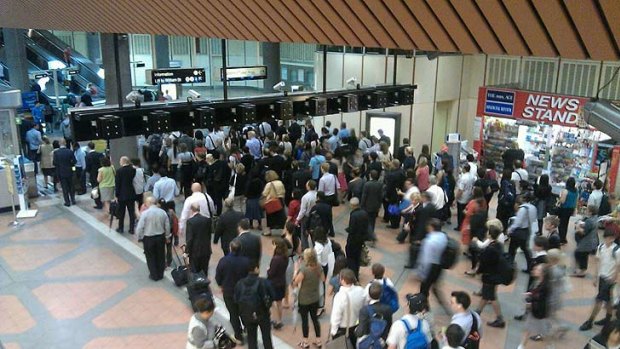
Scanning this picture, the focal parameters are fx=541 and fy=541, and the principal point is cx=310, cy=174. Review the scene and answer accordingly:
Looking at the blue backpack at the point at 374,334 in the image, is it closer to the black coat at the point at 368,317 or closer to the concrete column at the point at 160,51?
the black coat at the point at 368,317

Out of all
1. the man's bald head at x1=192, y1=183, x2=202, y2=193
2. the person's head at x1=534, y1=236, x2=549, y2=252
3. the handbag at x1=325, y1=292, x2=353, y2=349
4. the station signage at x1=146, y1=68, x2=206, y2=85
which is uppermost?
the station signage at x1=146, y1=68, x2=206, y2=85

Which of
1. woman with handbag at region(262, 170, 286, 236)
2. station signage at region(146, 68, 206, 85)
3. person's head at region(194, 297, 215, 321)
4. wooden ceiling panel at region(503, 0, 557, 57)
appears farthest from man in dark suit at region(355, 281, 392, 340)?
station signage at region(146, 68, 206, 85)

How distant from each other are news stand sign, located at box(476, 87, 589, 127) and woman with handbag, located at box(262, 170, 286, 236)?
26.6 feet

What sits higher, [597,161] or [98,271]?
[597,161]

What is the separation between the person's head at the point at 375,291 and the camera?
5.35 meters

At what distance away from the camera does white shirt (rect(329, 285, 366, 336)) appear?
563 centimetres

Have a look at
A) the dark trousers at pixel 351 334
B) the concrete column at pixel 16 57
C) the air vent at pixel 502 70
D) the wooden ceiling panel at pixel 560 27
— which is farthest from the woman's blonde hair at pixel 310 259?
the concrete column at pixel 16 57

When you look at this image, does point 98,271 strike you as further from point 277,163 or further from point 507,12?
point 507,12

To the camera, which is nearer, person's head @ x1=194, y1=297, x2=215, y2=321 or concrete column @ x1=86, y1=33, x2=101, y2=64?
person's head @ x1=194, y1=297, x2=215, y2=321

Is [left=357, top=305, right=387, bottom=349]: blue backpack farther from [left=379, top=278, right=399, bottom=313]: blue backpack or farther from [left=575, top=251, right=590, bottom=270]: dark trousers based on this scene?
→ [left=575, top=251, right=590, bottom=270]: dark trousers

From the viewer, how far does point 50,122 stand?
64.1 feet

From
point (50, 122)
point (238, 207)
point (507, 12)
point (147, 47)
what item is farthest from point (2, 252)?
point (147, 47)

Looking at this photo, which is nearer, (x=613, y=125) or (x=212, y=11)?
(x=212, y=11)

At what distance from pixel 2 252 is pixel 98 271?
7.24 ft
